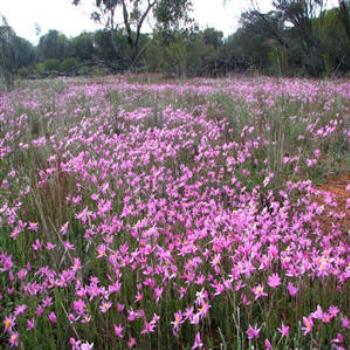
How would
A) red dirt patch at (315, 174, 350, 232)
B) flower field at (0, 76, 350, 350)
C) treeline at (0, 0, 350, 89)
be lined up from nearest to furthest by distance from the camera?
flower field at (0, 76, 350, 350)
red dirt patch at (315, 174, 350, 232)
treeline at (0, 0, 350, 89)

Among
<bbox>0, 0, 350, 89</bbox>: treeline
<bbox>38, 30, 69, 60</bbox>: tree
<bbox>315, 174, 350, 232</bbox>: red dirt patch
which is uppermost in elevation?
<bbox>38, 30, 69, 60</bbox>: tree

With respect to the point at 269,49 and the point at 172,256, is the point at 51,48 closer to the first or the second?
the point at 269,49

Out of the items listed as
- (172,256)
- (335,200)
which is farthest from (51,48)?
(172,256)

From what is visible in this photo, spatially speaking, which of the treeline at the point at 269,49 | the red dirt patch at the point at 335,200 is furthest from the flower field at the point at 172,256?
the treeline at the point at 269,49

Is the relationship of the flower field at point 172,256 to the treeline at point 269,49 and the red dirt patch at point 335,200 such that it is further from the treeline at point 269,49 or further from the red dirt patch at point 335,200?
the treeline at point 269,49

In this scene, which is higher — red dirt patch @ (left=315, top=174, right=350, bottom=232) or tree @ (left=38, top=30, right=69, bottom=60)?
tree @ (left=38, top=30, right=69, bottom=60)

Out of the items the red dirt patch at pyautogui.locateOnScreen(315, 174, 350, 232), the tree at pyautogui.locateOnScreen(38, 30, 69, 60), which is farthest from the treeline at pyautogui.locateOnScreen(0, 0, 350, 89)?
the tree at pyautogui.locateOnScreen(38, 30, 69, 60)

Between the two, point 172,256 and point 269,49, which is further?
point 269,49

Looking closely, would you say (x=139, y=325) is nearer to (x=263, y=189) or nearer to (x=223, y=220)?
(x=223, y=220)

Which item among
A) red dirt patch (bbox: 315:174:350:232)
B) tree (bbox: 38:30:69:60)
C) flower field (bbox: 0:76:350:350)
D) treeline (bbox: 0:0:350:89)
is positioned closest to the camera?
flower field (bbox: 0:76:350:350)

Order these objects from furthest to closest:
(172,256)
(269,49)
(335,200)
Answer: (269,49) → (335,200) → (172,256)

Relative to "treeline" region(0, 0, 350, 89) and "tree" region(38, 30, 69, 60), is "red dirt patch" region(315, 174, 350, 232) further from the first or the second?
"tree" region(38, 30, 69, 60)

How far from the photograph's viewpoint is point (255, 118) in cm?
539

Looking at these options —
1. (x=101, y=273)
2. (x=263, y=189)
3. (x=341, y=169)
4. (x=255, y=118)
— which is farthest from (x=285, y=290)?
(x=255, y=118)
